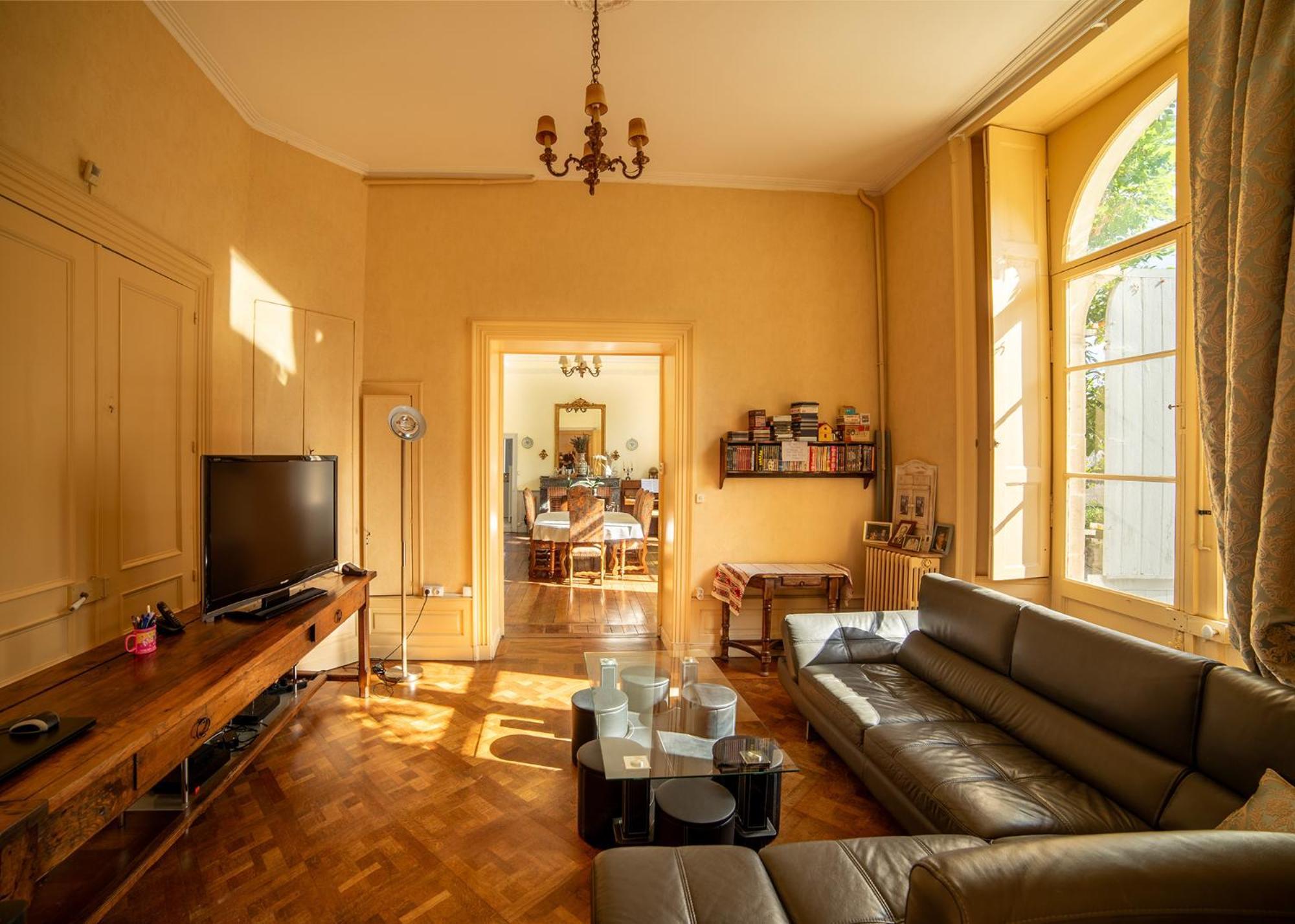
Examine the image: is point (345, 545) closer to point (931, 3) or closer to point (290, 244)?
point (290, 244)

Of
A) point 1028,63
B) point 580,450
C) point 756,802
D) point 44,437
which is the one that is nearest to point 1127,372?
point 1028,63

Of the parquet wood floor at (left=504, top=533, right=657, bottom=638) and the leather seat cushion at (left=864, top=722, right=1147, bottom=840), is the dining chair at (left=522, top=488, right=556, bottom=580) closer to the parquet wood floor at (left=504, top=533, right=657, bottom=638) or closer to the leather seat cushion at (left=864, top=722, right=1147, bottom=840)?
the parquet wood floor at (left=504, top=533, right=657, bottom=638)

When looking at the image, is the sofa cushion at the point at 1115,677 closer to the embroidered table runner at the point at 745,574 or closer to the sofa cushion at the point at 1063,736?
the sofa cushion at the point at 1063,736

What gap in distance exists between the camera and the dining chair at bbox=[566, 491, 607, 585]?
652 cm

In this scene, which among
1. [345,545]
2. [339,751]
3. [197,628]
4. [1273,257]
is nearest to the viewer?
[1273,257]

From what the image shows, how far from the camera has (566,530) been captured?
679 centimetres

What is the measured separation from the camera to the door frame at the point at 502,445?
422 cm

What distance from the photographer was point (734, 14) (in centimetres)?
274

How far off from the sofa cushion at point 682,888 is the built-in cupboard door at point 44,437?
2247 millimetres

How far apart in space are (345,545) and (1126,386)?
499 cm

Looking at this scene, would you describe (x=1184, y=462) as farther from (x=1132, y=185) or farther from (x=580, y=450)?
(x=580, y=450)

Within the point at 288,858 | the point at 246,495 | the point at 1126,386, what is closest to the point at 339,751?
the point at 288,858

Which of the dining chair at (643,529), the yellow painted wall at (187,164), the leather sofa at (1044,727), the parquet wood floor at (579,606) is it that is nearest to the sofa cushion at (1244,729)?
the leather sofa at (1044,727)

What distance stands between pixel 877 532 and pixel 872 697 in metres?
1.98
